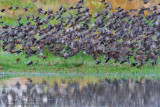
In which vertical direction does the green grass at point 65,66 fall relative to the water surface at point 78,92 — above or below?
above

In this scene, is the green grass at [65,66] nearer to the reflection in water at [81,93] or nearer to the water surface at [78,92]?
the water surface at [78,92]

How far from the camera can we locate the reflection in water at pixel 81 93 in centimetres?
1233

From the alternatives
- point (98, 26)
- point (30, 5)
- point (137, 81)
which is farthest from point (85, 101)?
point (30, 5)

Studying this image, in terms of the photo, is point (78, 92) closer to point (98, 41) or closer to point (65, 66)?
point (65, 66)

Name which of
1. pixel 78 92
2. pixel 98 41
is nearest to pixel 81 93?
pixel 78 92

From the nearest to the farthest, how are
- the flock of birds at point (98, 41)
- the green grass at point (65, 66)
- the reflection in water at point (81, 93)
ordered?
1. the reflection in water at point (81, 93)
2. the green grass at point (65, 66)
3. the flock of birds at point (98, 41)

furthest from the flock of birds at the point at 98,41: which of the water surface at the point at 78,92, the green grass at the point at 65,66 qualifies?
the water surface at the point at 78,92

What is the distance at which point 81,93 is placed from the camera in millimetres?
13836

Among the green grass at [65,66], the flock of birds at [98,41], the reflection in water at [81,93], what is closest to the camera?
the reflection in water at [81,93]

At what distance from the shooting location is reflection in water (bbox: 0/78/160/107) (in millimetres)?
12328

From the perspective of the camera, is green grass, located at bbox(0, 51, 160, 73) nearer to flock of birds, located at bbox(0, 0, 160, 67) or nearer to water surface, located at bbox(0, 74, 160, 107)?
flock of birds, located at bbox(0, 0, 160, 67)

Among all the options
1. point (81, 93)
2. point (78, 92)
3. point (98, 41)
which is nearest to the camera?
point (81, 93)

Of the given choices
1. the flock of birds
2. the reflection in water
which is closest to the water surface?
the reflection in water

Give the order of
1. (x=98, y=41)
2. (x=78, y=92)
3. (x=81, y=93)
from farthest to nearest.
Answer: (x=98, y=41) < (x=78, y=92) < (x=81, y=93)
